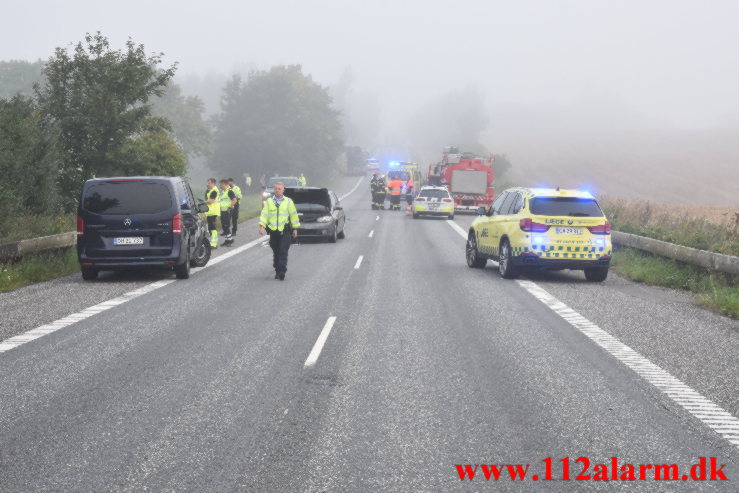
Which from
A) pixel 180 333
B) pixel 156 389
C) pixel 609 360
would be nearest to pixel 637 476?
pixel 609 360

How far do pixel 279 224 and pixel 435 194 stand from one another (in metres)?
22.2

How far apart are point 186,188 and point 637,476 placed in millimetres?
12069

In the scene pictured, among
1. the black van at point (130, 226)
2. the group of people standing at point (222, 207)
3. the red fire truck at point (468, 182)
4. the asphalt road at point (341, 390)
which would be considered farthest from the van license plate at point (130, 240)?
the red fire truck at point (468, 182)

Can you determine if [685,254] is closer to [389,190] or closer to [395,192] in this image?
[389,190]

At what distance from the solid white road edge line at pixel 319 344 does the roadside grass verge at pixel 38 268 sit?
19.2 ft

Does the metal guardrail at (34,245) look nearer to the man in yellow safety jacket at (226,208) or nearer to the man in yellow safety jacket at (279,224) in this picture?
the man in yellow safety jacket at (279,224)

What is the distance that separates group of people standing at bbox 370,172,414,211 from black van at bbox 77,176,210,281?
25043 millimetres

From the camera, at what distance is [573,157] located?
322 feet

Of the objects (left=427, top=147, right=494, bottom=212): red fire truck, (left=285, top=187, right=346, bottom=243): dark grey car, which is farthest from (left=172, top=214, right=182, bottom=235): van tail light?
(left=427, top=147, right=494, bottom=212): red fire truck

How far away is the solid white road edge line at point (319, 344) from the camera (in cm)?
742

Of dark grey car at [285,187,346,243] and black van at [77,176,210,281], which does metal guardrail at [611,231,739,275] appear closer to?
dark grey car at [285,187,346,243]

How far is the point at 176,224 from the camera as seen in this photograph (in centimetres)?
1370

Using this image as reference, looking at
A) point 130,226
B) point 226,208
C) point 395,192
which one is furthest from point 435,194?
point 130,226

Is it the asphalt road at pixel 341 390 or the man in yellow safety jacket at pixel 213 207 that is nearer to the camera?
the asphalt road at pixel 341 390
